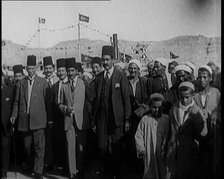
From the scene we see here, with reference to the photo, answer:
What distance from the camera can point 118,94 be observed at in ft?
10.6

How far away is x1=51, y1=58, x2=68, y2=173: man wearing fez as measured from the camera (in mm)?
3213

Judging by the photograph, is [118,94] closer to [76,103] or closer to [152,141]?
[76,103]

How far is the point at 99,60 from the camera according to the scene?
10.5ft

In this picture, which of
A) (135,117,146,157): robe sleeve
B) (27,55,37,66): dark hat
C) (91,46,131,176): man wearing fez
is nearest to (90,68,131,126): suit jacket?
(91,46,131,176): man wearing fez

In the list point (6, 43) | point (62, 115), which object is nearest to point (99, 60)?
point (62, 115)

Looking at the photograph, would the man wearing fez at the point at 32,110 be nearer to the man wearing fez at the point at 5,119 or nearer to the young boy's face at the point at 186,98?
the man wearing fez at the point at 5,119

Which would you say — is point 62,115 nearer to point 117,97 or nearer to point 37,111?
point 37,111

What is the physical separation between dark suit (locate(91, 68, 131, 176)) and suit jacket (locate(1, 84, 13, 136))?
633 mm

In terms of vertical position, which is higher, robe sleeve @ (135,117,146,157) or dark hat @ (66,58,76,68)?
dark hat @ (66,58,76,68)

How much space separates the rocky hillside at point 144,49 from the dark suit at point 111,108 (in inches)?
8.3

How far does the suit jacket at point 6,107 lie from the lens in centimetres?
321

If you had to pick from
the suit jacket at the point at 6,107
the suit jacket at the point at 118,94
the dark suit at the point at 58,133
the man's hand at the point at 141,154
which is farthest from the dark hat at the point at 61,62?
the man's hand at the point at 141,154

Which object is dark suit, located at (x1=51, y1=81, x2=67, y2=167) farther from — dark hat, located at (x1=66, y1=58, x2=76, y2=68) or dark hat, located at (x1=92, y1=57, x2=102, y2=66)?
dark hat, located at (x1=92, y1=57, x2=102, y2=66)

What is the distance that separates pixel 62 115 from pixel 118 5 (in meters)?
0.94
